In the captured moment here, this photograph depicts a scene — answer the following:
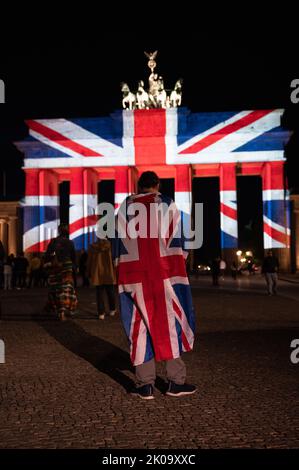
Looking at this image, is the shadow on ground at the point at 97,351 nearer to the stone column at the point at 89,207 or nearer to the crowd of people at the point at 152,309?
the crowd of people at the point at 152,309

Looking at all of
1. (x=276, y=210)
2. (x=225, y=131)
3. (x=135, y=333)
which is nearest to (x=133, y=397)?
(x=135, y=333)

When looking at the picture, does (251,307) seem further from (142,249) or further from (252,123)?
(252,123)

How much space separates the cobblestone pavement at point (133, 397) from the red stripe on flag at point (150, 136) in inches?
1805

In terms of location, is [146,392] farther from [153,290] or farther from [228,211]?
[228,211]

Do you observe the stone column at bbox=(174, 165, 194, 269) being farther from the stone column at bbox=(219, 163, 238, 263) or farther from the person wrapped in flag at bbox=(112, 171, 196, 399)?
the person wrapped in flag at bbox=(112, 171, 196, 399)

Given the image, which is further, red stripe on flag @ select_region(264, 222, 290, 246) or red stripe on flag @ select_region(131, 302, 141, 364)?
red stripe on flag @ select_region(264, 222, 290, 246)

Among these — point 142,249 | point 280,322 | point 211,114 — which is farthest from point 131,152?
point 142,249

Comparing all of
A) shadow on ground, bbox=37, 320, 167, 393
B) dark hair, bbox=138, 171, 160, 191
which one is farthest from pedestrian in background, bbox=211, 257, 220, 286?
dark hair, bbox=138, 171, 160, 191

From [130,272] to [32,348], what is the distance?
3574 mm

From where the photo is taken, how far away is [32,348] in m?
9.38

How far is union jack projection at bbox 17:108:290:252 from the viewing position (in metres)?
56.2

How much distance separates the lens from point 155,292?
6.21 m

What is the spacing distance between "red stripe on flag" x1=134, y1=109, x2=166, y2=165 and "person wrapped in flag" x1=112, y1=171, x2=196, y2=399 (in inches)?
1987

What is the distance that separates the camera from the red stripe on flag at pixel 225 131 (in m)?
56.3
